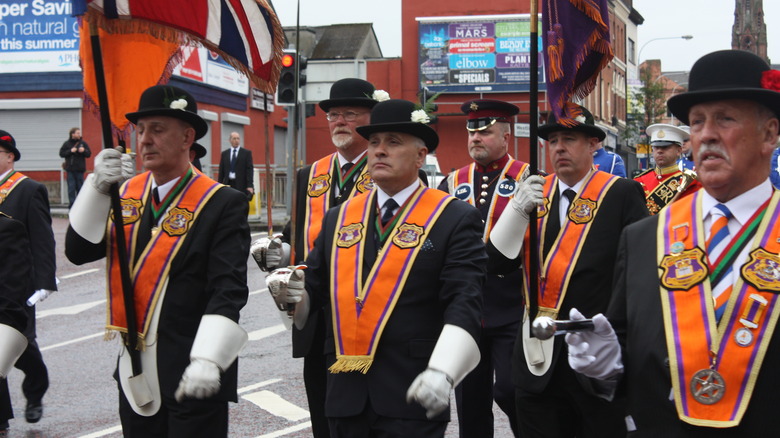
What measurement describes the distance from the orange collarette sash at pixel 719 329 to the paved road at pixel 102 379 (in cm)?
457

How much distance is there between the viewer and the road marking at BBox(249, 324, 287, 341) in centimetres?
1152

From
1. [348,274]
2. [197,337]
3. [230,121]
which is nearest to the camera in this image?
[197,337]

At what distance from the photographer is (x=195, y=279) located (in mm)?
4922

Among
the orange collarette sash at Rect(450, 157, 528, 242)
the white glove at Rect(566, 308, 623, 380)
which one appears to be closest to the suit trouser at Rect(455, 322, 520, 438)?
the orange collarette sash at Rect(450, 157, 528, 242)

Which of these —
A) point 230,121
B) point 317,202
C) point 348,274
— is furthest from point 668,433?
point 230,121

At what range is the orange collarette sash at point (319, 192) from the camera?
646cm

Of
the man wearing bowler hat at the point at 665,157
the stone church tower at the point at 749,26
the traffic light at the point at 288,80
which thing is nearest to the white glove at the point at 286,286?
the traffic light at the point at 288,80

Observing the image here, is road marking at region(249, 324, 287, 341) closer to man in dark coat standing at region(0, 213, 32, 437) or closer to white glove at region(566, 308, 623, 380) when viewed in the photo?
man in dark coat standing at region(0, 213, 32, 437)

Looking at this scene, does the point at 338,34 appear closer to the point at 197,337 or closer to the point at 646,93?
the point at 646,93

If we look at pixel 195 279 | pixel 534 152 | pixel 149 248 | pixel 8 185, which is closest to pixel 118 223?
pixel 149 248

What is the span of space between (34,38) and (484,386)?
29.3 meters

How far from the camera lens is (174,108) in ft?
16.5

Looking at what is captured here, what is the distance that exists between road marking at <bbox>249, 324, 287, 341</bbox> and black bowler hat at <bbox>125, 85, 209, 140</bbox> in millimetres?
6557

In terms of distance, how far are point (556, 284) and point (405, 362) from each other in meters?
1.21
